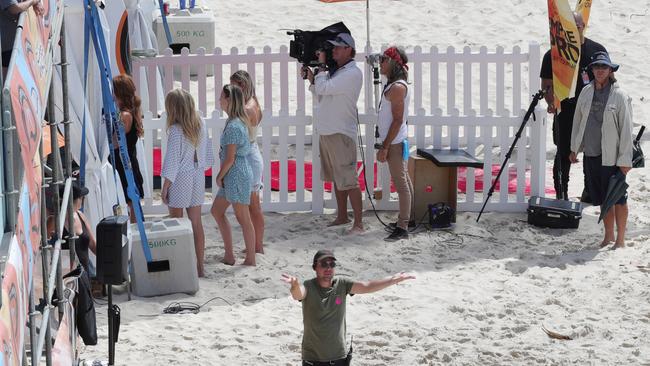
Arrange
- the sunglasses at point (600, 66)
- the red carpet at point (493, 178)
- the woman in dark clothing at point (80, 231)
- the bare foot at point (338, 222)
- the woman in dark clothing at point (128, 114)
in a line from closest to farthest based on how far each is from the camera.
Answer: the woman in dark clothing at point (80, 231)
the woman in dark clothing at point (128, 114)
the sunglasses at point (600, 66)
the bare foot at point (338, 222)
the red carpet at point (493, 178)

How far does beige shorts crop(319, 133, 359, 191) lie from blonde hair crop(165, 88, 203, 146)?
6.02ft

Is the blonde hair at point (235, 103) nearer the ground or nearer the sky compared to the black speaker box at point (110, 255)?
nearer the sky

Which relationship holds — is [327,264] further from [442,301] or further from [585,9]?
[585,9]

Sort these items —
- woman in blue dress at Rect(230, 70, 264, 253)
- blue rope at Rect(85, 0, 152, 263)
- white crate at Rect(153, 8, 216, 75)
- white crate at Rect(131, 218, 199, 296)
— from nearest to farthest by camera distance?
blue rope at Rect(85, 0, 152, 263) < white crate at Rect(131, 218, 199, 296) < woman in blue dress at Rect(230, 70, 264, 253) < white crate at Rect(153, 8, 216, 75)

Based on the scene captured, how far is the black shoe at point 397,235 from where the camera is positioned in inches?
449

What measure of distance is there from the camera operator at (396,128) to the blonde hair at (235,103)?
1.52 metres

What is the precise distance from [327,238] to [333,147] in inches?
31.2

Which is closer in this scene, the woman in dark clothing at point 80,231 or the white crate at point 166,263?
the woman in dark clothing at point 80,231

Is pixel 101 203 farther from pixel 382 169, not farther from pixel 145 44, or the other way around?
pixel 145 44

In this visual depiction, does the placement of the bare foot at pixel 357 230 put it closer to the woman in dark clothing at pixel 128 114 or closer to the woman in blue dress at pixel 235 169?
the woman in blue dress at pixel 235 169

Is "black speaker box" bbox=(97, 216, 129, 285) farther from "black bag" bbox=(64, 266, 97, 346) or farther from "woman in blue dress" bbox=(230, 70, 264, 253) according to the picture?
"woman in blue dress" bbox=(230, 70, 264, 253)

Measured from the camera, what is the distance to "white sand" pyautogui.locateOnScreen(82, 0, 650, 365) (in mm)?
8719

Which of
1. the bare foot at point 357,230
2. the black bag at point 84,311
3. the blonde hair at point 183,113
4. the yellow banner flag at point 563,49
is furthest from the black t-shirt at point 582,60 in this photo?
the black bag at point 84,311

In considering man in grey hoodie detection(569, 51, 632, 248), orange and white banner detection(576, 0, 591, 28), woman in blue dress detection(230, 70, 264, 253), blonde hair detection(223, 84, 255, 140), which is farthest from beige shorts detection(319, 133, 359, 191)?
orange and white banner detection(576, 0, 591, 28)
